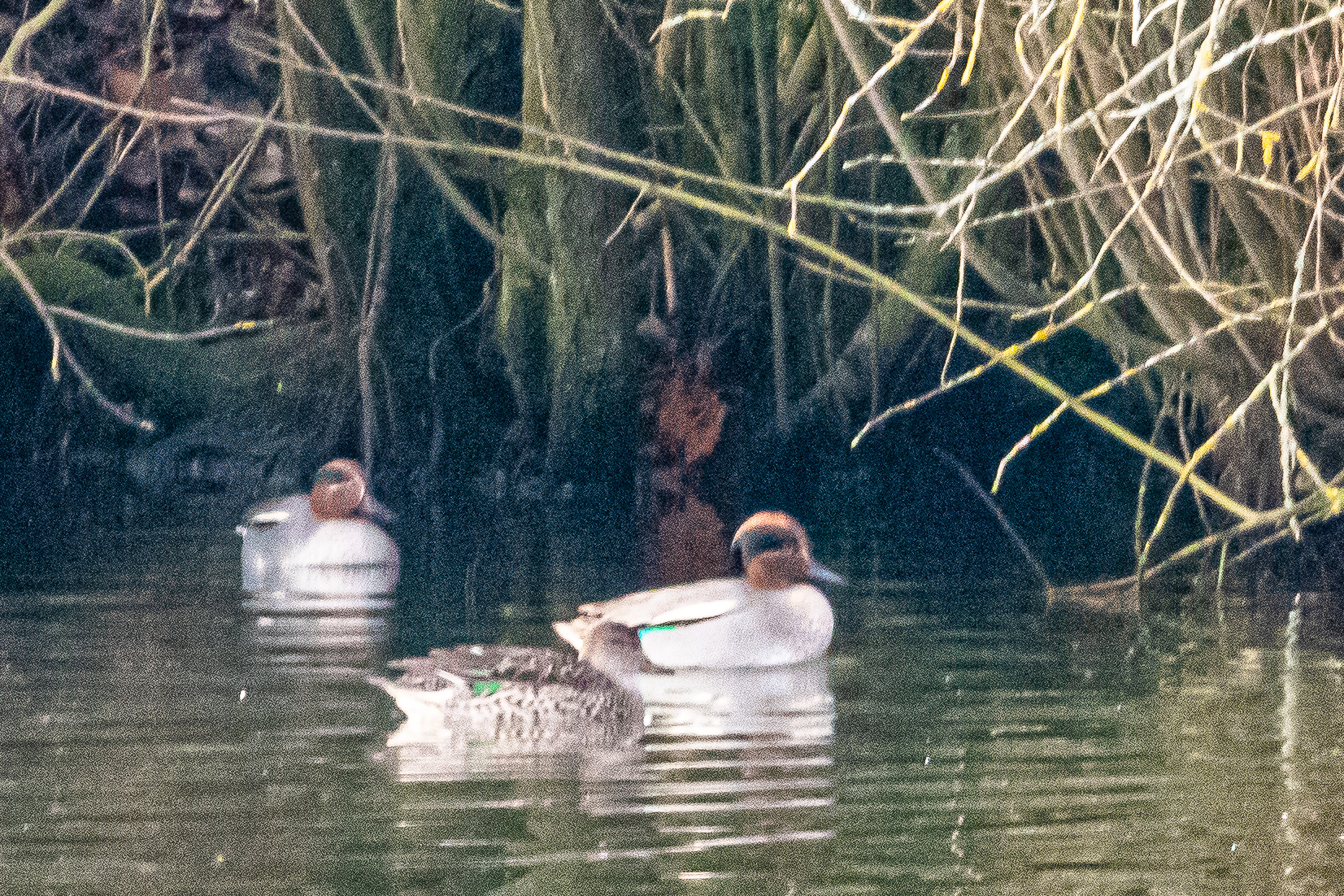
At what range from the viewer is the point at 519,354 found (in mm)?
14492

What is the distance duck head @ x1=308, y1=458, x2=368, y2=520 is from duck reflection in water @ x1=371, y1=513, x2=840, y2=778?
12.0 feet

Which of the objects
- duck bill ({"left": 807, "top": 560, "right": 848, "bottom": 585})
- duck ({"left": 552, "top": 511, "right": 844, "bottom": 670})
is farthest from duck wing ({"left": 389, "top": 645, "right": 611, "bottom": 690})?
duck bill ({"left": 807, "top": 560, "right": 848, "bottom": 585})

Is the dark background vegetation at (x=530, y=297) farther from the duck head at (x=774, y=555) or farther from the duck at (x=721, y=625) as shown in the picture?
the duck at (x=721, y=625)

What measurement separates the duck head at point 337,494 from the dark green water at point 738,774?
3.45 metres

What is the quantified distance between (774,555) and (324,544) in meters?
3.21

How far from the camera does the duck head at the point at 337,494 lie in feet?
44.1

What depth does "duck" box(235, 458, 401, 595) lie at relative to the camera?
11.8 meters

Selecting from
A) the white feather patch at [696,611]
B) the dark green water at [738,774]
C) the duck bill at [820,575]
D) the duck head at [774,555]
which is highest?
the duck head at [774,555]

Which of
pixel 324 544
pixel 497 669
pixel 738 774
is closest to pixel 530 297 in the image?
pixel 324 544

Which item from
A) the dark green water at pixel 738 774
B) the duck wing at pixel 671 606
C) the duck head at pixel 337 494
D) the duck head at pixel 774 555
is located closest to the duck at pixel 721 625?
the duck wing at pixel 671 606

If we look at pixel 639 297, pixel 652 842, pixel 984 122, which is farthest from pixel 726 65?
pixel 652 842

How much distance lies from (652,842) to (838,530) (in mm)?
7785

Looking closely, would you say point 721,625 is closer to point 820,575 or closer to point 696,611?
point 696,611

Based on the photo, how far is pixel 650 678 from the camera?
9297 mm
